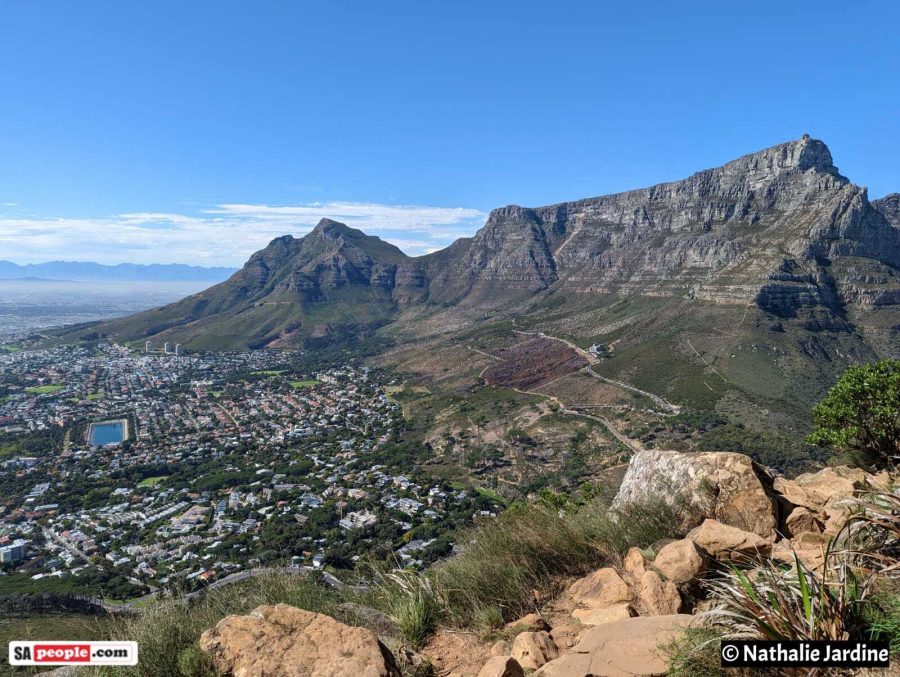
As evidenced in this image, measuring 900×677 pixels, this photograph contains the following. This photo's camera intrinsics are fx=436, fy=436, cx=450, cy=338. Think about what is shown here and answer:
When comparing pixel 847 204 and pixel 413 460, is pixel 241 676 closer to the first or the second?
pixel 413 460

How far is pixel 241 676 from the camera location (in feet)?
13.1

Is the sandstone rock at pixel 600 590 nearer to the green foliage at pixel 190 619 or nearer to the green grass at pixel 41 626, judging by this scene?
the green foliage at pixel 190 619

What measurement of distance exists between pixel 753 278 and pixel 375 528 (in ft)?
263

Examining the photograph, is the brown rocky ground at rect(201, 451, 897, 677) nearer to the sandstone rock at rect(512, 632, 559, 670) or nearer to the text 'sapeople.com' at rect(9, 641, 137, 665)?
the sandstone rock at rect(512, 632, 559, 670)

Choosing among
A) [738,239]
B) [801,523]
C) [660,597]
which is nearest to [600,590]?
[660,597]

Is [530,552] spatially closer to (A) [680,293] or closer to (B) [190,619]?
(B) [190,619]

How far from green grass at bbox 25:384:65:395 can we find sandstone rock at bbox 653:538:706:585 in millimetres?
122854

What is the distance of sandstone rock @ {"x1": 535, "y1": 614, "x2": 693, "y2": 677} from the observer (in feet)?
12.6

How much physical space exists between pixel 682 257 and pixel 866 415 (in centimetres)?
11120

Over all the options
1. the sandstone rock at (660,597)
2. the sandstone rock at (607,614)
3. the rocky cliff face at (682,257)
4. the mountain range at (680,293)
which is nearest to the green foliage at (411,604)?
the sandstone rock at (607,614)

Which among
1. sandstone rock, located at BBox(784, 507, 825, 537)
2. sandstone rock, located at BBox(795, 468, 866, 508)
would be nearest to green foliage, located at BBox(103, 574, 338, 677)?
sandstone rock, located at BBox(784, 507, 825, 537)

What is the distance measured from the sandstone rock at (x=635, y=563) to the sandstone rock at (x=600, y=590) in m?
0.25

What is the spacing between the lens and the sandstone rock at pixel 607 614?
202 inches

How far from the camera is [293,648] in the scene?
4.23 meters
